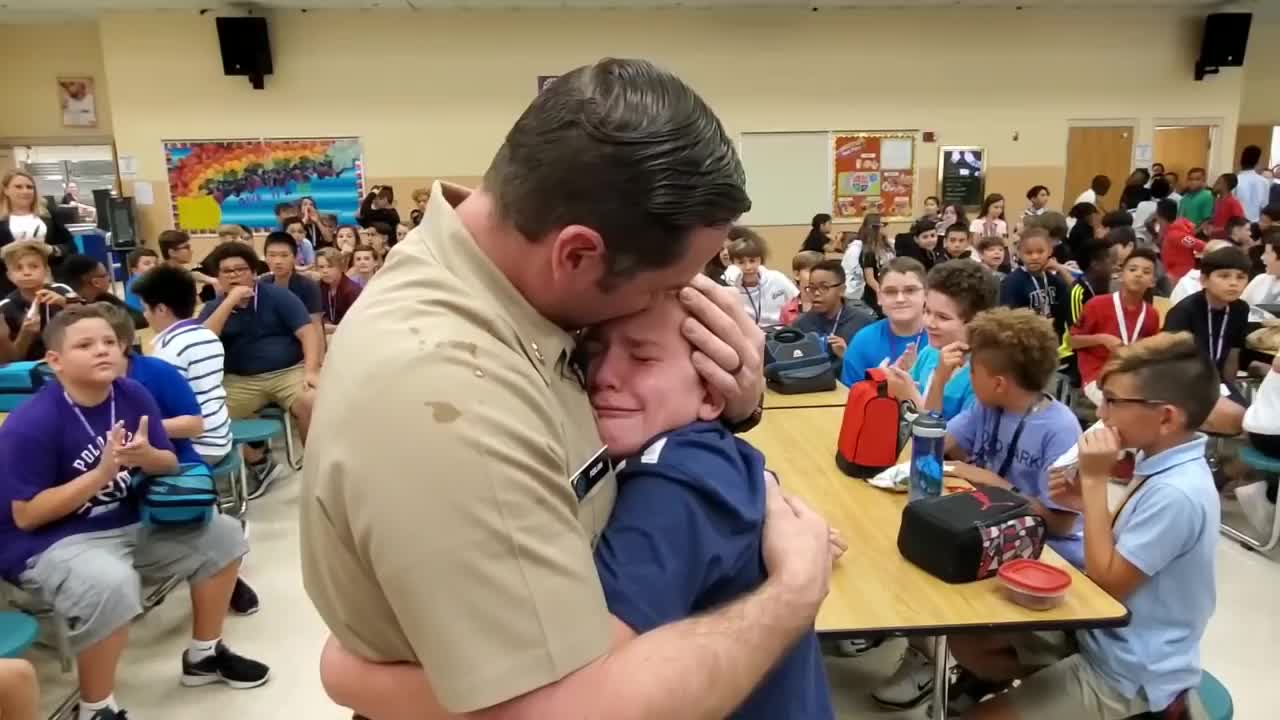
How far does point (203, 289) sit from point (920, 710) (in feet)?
20.1

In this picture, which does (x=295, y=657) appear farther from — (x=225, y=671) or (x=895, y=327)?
(x=895, y=327)

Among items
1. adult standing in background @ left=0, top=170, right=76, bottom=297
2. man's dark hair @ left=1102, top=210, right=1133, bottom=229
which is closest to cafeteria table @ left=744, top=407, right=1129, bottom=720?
adult standing in background @ left=0, top=170, right=76, bottom=297

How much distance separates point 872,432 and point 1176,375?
32.0 inches

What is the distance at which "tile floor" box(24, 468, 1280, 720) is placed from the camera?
297 centimetres

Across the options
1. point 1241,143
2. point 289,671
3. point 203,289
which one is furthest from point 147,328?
point 1241,143

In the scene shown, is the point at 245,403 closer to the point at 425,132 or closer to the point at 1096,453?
A: the point at 1096,453

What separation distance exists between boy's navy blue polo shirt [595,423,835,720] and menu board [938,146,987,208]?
37.8ft

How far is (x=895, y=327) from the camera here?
Result: 3840mm

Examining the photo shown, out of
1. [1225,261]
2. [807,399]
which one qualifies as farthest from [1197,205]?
[807,399]

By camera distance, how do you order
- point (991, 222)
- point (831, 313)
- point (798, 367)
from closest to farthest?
point (798, 367) < point (831, 313) < point (991, 222)

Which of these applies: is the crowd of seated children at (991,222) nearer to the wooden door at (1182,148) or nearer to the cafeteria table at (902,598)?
the wooden door at (1182,148)

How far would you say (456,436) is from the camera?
64 centimetres

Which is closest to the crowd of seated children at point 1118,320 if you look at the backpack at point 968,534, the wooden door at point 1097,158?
the backpack at point 968,534

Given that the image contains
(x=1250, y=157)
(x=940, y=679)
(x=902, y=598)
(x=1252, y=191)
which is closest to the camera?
(x=902, y=598)
